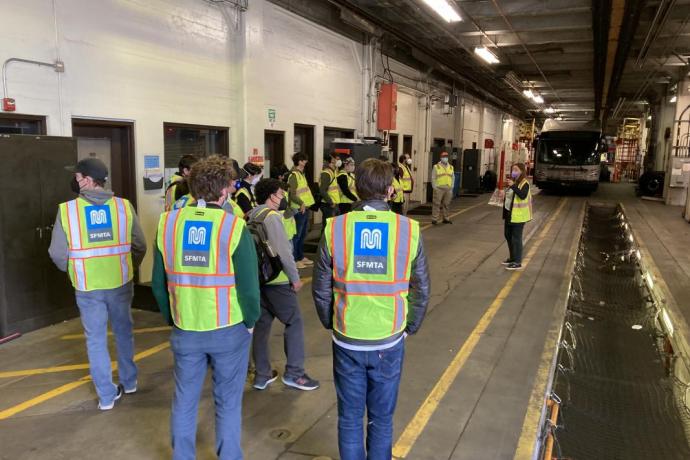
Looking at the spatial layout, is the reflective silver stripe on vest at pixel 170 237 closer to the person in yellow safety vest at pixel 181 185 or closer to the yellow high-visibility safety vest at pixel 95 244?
the yellow high-visibility safety vest at pixel 95 244

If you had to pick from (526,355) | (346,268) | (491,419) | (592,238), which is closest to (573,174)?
(592,238)

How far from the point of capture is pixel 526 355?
5012mm

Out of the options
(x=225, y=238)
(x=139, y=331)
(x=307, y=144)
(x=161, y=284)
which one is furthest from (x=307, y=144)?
(x=225, y=238)

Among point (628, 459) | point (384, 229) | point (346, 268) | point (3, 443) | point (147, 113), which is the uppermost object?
point (147, 113)

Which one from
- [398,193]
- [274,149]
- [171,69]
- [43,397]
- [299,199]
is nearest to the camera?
[43,397]

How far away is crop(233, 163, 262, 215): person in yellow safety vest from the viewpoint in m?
5.30

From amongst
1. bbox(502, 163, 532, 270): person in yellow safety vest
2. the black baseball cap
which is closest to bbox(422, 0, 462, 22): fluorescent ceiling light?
bbox(502, 163, 532, 270): person in yellow safety vest

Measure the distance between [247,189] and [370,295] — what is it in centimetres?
317

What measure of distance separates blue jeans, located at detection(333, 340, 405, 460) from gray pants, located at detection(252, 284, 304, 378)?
126cm

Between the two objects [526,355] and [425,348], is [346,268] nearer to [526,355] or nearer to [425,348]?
[425,348]

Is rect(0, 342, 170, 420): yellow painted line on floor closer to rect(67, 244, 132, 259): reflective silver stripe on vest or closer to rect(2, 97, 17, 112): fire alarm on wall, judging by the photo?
rect(67, 244, 132, 259): reflective silver stripe on vest

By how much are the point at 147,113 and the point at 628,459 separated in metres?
6.84

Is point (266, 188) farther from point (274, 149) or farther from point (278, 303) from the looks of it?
point (274, 149)

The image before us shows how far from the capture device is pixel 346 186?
30.1ft
